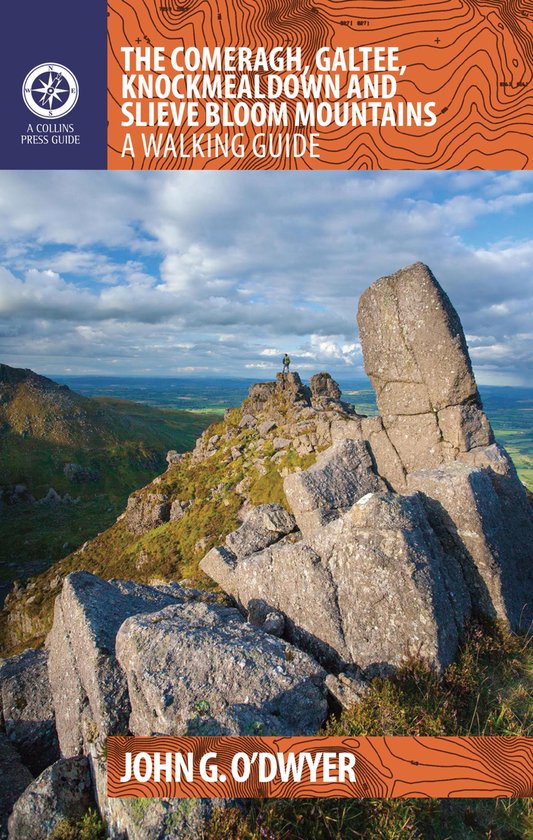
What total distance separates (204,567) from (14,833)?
10.5 m

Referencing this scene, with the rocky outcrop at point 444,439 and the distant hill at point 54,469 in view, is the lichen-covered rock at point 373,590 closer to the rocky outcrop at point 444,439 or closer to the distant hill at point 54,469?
the rocky outcrop at point 444,439

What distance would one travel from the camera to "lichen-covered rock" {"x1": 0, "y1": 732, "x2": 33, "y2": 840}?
8.78 metres

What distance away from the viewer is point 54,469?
15312cm

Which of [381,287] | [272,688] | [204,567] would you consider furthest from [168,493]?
[272,688]

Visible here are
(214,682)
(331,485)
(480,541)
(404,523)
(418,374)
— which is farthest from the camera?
(418,374)

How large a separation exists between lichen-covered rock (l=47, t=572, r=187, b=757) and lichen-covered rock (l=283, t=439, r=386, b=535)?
6.81 m

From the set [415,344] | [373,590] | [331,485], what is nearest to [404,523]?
[373,590]

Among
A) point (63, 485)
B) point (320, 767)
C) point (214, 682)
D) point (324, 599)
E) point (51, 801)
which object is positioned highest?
point (324, 599)

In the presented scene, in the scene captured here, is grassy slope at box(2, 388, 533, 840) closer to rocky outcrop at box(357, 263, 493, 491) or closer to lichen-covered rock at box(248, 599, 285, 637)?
lichen-covered rock at box(248, 599, 285, 637)

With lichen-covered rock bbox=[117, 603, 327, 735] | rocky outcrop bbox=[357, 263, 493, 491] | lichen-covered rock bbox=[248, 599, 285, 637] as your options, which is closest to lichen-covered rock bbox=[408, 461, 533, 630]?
rocky outcrop bbox=[357, 263, 493, 491]

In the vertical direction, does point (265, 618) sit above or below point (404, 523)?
below

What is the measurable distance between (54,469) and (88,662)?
163m

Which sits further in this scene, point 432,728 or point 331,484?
point 331,484

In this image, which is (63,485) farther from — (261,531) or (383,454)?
(383,454)
